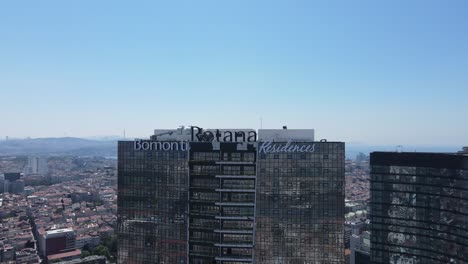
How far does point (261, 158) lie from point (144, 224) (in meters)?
25.7

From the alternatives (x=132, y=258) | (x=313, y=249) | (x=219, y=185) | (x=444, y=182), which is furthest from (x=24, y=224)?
(x=444, y=182)

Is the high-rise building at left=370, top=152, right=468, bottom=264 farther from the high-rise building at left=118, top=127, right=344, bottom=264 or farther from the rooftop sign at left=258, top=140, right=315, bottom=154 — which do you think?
the rooftop sign at left=258, top=140, right=315, bottom=154

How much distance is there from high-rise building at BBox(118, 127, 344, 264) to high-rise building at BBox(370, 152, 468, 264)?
2611 centimetres

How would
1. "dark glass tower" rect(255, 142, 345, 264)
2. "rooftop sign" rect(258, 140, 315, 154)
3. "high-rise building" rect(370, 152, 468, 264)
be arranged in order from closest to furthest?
"dark glass tower" rect(255, 142, 345, 264) < "rooftop sign" rect(258, 140, 315, 154) < "high-rise building" rect(370, 152, 468, 264)

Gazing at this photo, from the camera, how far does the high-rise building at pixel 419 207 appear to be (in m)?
76.5

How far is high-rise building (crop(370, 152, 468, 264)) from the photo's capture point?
76500mm

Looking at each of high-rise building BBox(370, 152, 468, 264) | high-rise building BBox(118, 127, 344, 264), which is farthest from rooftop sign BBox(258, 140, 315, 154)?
high-rise building BBox(370, 152, 468, 264)

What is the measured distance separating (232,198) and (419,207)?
4318cm

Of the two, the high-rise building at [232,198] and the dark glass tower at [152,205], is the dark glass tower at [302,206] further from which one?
the dark glass tower at [152,205]

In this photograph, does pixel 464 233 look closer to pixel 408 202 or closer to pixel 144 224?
pixel 408 202

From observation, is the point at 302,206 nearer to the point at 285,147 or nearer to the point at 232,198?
the point at 285,147

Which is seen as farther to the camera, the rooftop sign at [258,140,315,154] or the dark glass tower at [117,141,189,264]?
the dark glass tower at [117,141,189,264]

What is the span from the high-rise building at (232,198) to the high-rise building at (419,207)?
85.7 ft

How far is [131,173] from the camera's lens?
75.9 metres
